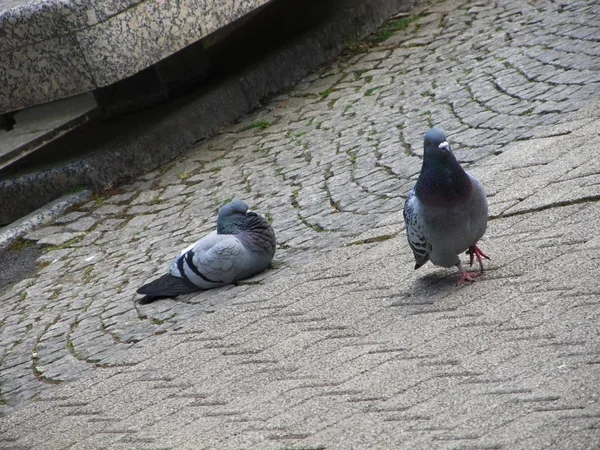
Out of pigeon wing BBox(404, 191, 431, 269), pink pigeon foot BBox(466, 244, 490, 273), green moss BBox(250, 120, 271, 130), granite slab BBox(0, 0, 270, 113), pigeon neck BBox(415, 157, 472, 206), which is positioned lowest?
pink pigeon foot BBox(466, 244, 490, 273)

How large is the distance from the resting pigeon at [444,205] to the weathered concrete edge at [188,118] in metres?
4.04

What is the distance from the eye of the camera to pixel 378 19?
30.8ft

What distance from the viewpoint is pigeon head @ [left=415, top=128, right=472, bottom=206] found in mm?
4027

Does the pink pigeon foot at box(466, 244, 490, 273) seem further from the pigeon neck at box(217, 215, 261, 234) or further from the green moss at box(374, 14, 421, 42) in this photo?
the green moss at box(374, 14, 421, 42)

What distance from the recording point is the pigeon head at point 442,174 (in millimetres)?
4027

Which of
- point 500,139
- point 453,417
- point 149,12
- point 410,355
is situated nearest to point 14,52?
point 149,12

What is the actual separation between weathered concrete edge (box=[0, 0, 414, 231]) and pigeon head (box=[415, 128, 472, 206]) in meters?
4.15

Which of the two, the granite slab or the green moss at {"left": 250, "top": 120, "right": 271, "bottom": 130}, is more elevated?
the granite slab

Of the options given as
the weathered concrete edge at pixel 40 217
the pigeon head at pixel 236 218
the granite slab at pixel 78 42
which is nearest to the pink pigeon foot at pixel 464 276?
the pigeon head at pixel 236 218

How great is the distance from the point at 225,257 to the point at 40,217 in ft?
8.61

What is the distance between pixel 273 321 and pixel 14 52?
3.61 meters

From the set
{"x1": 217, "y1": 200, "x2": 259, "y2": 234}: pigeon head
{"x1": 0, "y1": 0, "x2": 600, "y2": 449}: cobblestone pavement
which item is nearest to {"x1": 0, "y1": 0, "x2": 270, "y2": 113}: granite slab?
{"x1": 0, "y1": 0, "x2": 600, "y2": 449}: cobblestone pavement

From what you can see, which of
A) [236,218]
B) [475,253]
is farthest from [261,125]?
A: [475,253]

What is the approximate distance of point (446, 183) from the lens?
4.05m
